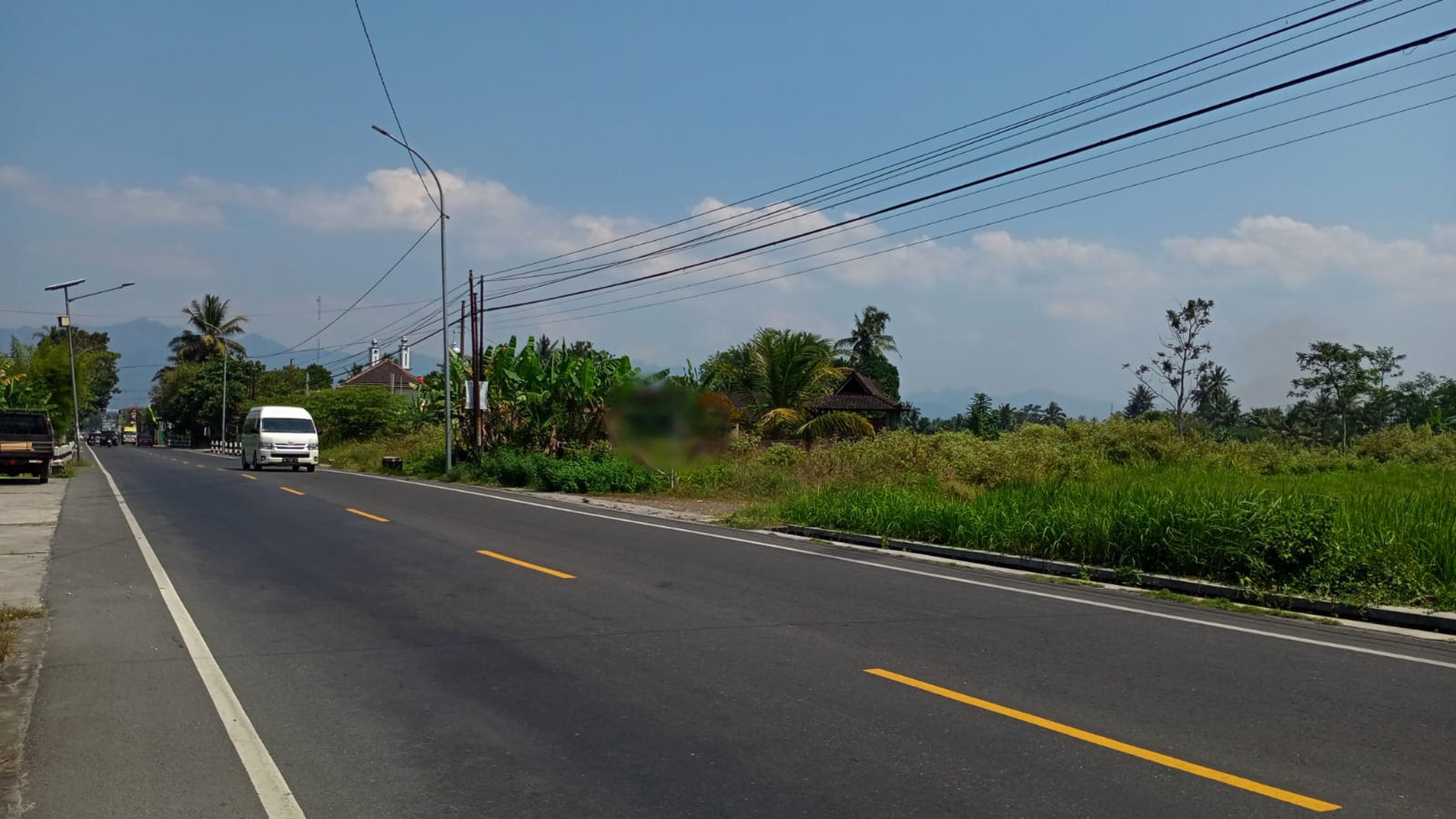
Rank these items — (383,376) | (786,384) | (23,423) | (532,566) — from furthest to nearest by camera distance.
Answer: (383,376) → (786,384) → (23,423) → (532,566)

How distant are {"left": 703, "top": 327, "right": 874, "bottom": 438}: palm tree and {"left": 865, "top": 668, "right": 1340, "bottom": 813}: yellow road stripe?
26.4m

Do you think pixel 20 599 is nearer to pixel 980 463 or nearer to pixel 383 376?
pixel 980 463

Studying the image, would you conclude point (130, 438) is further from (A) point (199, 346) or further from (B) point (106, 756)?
(B) point (106, 756)

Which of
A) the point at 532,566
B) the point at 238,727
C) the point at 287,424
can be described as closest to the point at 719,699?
the point at 238,727

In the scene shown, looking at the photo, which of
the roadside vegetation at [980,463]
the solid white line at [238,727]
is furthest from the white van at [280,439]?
the solid white line at [238,727]

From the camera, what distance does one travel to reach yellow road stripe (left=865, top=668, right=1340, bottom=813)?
4.79 m

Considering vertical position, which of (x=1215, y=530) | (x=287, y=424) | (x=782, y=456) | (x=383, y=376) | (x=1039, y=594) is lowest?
(x=1039, y=594)

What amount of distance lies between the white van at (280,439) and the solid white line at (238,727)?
26.7 metres

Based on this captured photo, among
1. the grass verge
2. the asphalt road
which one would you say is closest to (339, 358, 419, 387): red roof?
the grass verge

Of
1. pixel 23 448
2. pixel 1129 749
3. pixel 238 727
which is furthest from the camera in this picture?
pixel 23 448

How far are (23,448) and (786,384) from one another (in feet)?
70.9

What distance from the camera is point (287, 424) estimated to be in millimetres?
36375

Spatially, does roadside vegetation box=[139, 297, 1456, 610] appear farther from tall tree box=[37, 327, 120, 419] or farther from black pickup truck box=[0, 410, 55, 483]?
tall tree box=[37, 327, 120, 419]

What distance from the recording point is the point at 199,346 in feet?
307
